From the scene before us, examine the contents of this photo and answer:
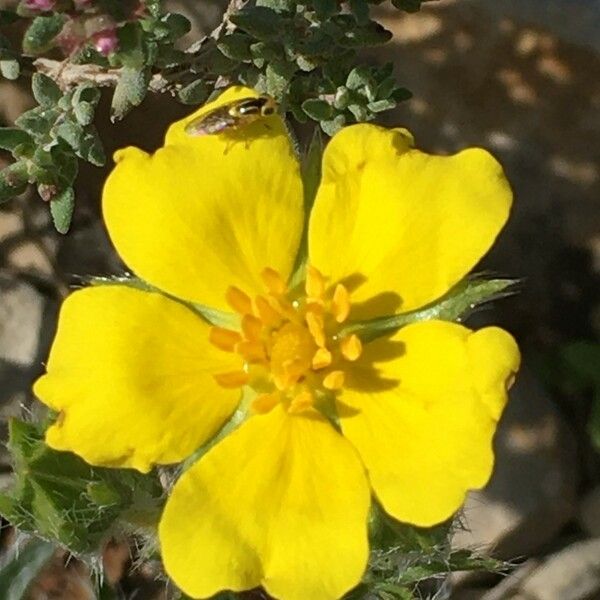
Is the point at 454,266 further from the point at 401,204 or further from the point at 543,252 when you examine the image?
the point at 543,252

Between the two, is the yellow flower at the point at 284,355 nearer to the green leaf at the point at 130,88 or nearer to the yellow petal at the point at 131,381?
the yellow petal at the point at 131,381

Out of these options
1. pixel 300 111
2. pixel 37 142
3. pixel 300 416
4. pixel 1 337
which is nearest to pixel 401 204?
pixel 300 416

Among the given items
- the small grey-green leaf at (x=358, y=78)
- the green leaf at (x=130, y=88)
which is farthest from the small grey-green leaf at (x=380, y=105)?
the green leaf at (x=130, y=88)

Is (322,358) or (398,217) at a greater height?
(398,217)

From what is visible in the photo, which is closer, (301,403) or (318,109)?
(301,403)

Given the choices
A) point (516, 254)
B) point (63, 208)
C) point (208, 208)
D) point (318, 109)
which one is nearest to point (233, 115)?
point (208, 208)

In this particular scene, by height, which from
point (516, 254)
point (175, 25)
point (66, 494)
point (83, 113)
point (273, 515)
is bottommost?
point (516, 254)

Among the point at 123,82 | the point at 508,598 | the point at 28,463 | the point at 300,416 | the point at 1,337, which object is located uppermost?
the point at 123,82

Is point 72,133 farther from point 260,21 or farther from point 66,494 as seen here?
point 66,494
